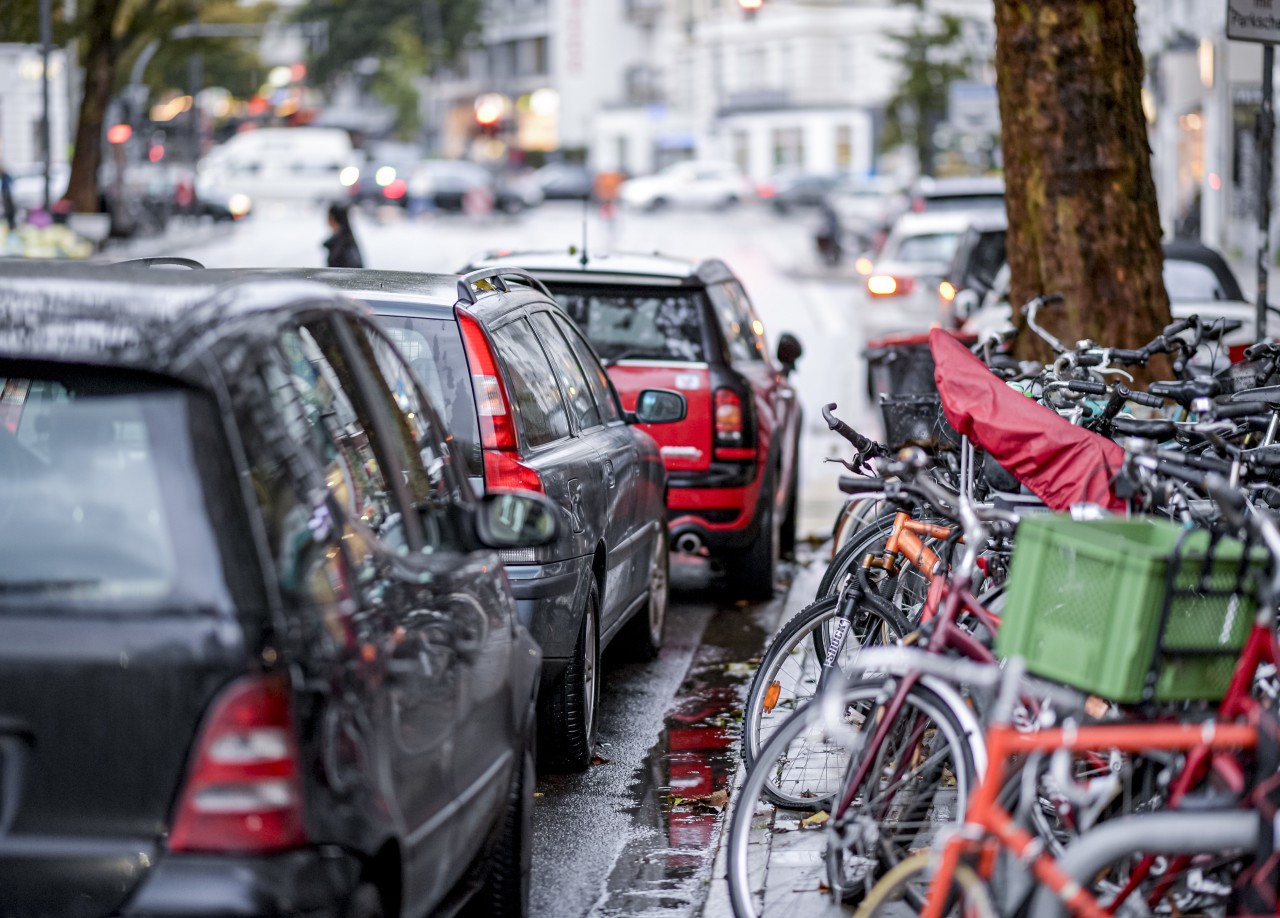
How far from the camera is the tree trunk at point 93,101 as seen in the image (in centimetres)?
3159

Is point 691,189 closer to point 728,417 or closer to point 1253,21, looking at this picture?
point 1253,21

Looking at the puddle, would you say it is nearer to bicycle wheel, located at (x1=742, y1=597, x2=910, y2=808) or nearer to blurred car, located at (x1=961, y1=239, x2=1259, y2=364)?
bicycle wheel, located at (x1=742, y1=597, x2=910, y2=808)

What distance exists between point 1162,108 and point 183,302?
36.6 m

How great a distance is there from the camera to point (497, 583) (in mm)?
4922

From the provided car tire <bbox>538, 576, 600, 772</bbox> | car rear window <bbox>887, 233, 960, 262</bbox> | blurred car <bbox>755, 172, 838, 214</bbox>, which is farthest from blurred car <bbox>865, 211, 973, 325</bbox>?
blurred car <bbox>755, 172, 838, 214</bbox>

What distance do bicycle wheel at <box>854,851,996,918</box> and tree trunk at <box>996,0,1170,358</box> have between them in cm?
694

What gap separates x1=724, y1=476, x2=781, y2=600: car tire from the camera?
10.3 metres

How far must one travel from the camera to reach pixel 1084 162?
422 inches

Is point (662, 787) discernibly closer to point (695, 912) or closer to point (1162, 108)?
point (695, 912)

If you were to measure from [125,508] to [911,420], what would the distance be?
177 inches

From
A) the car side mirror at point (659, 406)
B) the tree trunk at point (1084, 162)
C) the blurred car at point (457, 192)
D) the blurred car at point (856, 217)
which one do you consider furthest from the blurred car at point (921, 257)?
the blurred car at point (457, 192)

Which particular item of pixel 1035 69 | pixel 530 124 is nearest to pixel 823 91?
pixel 530 124

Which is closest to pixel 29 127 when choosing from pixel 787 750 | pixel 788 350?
pixel 788 350

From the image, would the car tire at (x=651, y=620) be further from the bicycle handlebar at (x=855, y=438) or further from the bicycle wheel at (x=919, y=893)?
the bicycle wheel at (x=919, y=893)
